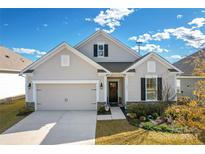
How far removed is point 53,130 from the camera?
30.4 ft

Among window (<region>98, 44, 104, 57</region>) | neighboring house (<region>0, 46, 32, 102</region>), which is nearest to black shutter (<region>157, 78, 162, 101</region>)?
window (<region>98, 44, 104, 57</region>)

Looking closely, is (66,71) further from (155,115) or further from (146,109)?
(155,115)

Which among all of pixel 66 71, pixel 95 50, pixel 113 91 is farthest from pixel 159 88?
pixel 66 71

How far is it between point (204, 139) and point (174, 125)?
1.95 metres

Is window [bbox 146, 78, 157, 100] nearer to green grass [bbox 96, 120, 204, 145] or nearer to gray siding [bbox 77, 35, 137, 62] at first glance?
gray siding [bbox 77, 35, 137, 62]

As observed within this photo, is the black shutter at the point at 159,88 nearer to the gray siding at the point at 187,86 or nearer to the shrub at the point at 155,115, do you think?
the shrub at the point at 155,115

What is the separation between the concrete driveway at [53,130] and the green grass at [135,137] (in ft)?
1.57

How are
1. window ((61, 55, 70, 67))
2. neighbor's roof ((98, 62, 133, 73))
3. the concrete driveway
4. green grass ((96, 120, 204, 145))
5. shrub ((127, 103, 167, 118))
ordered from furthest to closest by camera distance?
neighbor's roof ((98, 62, 133, 73))
window ((61, 55, 70, 67))
shrub ((127, 103, 167, 118))
the concrete driveway
green grass ((96, 120, 204, 145))

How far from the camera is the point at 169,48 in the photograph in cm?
1691

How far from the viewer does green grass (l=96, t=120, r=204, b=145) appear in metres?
7.78

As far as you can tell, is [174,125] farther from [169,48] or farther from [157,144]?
[169,48]
